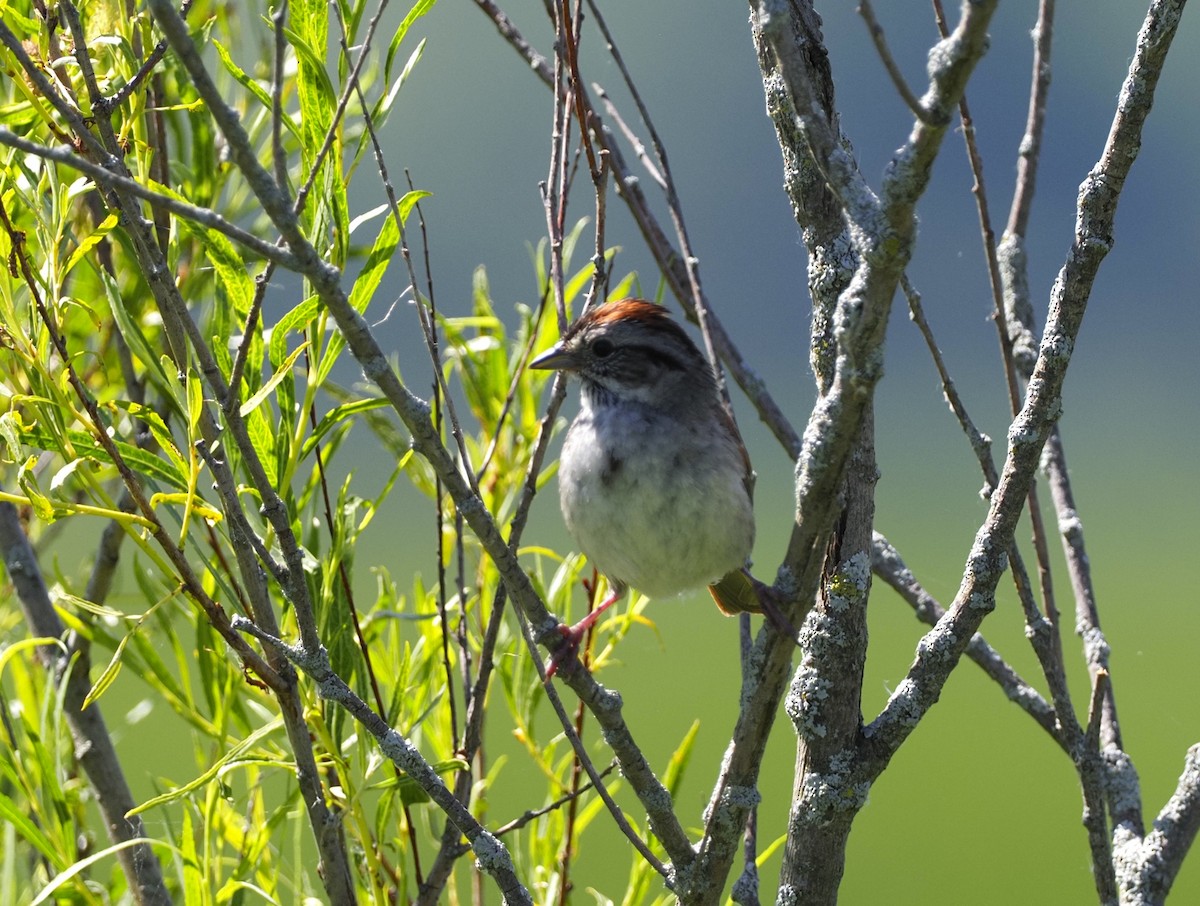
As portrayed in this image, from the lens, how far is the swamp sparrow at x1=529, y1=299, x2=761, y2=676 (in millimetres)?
2600

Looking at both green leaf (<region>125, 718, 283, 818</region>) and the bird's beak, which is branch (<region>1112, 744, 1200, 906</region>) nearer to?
green leaf (<region>125, 718, 283, 818</region>)

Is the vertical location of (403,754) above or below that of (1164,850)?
below

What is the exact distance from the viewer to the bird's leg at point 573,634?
60.8 inches

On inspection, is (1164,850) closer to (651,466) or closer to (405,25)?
(651,466)

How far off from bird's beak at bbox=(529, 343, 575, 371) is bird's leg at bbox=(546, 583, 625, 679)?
516 mm

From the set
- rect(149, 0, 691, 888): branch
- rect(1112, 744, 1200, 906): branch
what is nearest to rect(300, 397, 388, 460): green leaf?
rect(149, 0, 691, 888): branch

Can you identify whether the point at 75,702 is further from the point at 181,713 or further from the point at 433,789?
the point at 433,789

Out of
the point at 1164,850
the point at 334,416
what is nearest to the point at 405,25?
the point at 334,416

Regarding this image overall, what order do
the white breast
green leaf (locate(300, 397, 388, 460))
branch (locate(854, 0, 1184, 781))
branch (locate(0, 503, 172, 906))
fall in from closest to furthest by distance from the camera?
branch (locate(854, 0, 1184, 781)) → green leaf (locate(300, 397, 388, 460)) → branch (locate(0, 503, 172, 906)) → the white breast

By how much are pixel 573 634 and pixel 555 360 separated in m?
0.70

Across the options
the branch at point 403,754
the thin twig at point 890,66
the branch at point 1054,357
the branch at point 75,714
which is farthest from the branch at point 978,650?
the branch at point 75,714

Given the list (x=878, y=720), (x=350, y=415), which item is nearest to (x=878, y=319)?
(x=878, y=720)

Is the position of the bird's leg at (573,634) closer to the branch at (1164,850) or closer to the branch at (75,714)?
the branch at (75,714)

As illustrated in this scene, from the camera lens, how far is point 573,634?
2311mm
